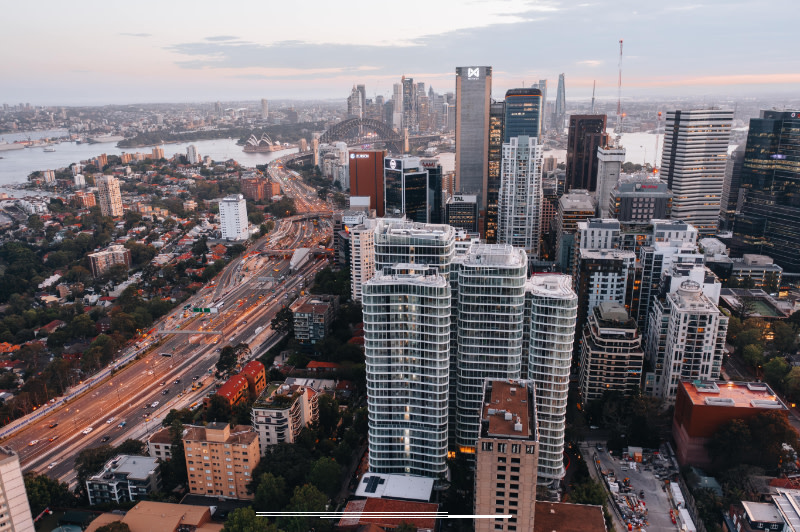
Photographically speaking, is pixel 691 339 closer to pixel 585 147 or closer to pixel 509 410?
pixel 509 410

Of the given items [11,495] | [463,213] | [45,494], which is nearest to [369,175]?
[463,213]

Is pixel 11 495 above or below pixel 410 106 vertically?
below

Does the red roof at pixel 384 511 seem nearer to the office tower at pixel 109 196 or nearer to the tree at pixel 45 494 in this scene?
the tree at pixel 45 494

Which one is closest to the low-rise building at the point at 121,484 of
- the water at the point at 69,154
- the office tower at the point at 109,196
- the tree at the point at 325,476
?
the tree at the point at 325,476

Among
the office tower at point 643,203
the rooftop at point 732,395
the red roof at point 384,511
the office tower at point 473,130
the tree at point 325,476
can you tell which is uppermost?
the office tower at point 473,130

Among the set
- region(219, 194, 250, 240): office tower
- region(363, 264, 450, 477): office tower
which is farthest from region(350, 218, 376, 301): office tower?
region(219, 194, 250, 240): office tower

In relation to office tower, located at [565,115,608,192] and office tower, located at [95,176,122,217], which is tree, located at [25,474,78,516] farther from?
office tower, located at [95,176,122,217]

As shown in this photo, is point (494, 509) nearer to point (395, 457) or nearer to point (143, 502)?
point (395, 457)
